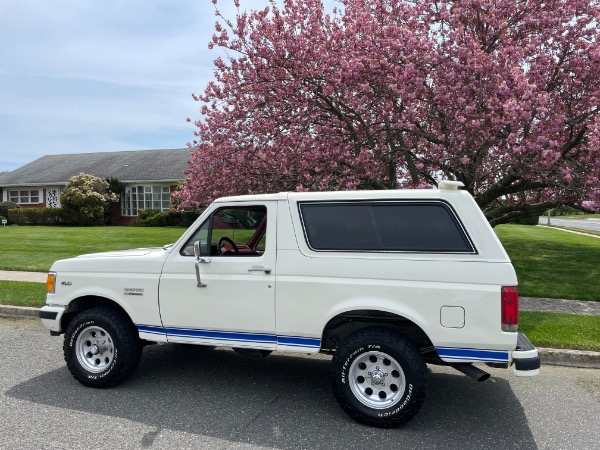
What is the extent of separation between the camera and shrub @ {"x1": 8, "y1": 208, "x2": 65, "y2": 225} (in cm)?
3269

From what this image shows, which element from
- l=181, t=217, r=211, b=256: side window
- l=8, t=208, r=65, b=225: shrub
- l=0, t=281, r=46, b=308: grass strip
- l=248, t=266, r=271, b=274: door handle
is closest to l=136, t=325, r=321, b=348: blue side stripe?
l=248, t=266, r=271, b=274: door handle

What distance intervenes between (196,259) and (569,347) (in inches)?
187

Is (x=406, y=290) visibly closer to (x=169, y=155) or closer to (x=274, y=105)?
(x=274, y=105)

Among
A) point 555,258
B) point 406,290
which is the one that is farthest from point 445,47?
point 555,258

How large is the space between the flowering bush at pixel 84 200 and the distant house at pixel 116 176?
1.97 m

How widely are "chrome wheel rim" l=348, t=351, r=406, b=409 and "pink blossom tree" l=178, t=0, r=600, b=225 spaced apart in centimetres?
636

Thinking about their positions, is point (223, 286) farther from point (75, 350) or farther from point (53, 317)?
point (53, 317)

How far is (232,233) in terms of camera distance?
507cm

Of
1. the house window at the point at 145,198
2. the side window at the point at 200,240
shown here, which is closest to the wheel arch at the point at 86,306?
the side window at the point at 200,240

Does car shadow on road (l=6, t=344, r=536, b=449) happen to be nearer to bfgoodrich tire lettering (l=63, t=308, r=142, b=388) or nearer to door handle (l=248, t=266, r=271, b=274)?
bfgoodrich tire lettering (l=63, t=308, r=142, b=388)

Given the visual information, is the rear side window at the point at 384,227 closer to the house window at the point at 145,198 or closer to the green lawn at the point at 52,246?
the green lawn at the point at 52,246

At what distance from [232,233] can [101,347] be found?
1.76 metres

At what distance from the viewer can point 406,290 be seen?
403 cm

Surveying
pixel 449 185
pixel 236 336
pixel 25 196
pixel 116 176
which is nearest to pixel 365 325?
pixel 236 336
